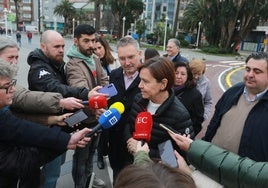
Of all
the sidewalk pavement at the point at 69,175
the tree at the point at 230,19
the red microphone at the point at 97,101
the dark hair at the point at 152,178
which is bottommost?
the sidewalk pavement at the point at 69,175

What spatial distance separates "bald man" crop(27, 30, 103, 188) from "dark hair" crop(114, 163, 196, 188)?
1348 mm

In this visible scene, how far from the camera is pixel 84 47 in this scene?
9.40ft

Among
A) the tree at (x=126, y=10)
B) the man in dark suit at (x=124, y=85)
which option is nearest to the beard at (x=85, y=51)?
the man in dark suit at (x=124, y=85)

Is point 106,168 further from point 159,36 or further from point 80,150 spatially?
point 159,36

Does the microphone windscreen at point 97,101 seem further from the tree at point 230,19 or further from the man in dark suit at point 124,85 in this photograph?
the tree at point 230,19

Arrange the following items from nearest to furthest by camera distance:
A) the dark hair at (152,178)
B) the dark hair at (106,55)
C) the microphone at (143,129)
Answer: the dark hair at (152,178), the microphone at (143,129), the dark hair at (106,55)

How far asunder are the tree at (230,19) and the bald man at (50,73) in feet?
106

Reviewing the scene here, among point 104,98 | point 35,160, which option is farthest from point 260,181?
point 35,160

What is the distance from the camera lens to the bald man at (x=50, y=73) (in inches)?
95.8

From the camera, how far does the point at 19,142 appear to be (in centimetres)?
178

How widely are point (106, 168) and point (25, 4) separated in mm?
95102

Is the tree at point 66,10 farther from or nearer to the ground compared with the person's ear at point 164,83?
farther from the ground

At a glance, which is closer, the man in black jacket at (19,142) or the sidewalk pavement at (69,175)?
the man in black jacket at (19,142)

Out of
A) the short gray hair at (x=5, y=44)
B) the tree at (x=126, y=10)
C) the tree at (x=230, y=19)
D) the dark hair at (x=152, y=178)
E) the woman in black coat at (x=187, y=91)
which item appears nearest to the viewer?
the dark hair at (x=152, y=178)
